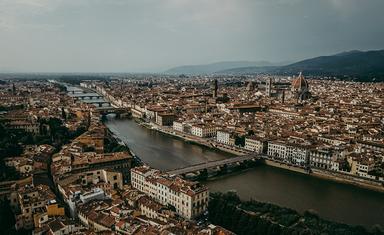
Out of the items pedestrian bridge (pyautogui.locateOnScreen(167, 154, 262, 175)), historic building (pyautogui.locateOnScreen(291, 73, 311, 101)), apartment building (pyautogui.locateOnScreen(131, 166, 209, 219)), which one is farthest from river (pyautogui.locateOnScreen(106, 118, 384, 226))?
historic building (pyautogui.locateOnScreen(291, 73, 311, 101))

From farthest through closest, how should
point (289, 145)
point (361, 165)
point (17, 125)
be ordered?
1. point (17, 125)
2. point (289, 145)
3. point (361, 165)

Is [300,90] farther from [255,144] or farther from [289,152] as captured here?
[289,152]

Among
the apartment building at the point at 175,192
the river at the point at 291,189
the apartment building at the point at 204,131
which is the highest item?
the apartment building at the point at 175,192

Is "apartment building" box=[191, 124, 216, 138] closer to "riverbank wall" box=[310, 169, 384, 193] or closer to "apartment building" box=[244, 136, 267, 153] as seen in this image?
"apartment building" box=[244, 136, 267, 153]

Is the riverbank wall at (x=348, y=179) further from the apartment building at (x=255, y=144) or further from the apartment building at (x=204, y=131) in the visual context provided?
the apartment building at (x=204, y=131)

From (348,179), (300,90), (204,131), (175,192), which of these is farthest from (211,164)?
(300,90)

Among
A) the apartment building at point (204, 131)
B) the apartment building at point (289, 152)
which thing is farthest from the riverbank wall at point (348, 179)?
the apartment building at point (204, 131)

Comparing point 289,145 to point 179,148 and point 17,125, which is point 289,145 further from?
point 17,125

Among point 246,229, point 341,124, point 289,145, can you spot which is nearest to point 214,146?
point 289,145
